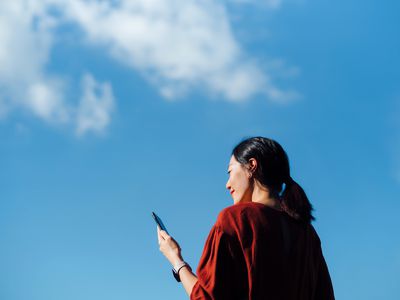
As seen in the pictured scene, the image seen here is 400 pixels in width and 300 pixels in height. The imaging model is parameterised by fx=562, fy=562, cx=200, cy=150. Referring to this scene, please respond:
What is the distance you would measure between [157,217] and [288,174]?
125 cm

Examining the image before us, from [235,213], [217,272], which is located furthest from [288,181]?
[217,272]

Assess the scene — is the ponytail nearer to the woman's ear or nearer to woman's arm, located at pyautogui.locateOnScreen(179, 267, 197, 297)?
the woman's ear

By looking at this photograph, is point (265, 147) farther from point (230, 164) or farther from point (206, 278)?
point (206, 278)

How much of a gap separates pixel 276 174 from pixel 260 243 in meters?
0.73

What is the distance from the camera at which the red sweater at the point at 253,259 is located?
4016mm

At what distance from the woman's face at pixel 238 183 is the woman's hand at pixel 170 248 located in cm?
61

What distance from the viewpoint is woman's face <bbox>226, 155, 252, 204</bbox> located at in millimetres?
4582

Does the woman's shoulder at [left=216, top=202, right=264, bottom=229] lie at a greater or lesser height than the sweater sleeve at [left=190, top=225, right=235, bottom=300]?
greater

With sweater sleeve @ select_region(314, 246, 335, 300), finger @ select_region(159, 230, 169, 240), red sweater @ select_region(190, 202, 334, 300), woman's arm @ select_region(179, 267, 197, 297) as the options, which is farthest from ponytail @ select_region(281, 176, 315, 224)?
finger @ select_region(159, 230, 169, 240)

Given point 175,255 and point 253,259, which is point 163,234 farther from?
point 253,259

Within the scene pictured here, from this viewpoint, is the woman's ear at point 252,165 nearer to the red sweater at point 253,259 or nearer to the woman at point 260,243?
the woman at point 260,243

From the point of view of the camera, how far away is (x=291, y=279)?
4129 millimetres

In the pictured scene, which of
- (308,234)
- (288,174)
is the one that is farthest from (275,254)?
(288,174)

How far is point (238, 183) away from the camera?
15.2ft
